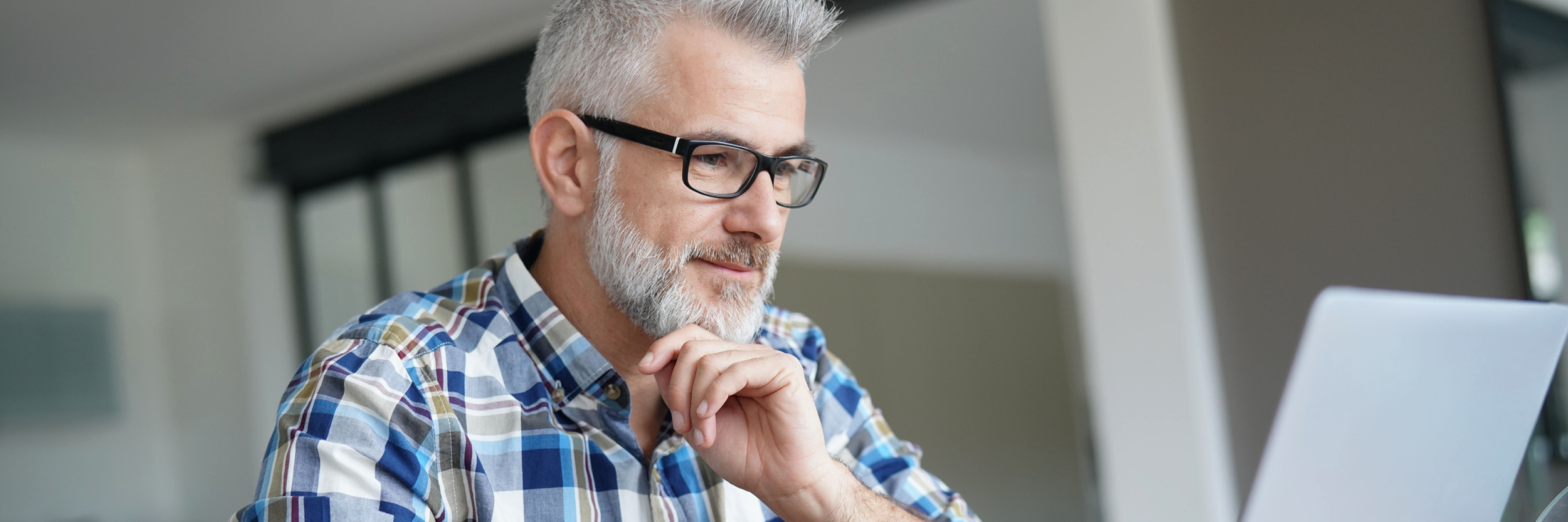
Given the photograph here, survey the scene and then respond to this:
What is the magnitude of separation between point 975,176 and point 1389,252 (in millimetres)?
5099

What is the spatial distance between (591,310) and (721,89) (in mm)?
313

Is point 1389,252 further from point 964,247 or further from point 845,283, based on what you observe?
point 964,247

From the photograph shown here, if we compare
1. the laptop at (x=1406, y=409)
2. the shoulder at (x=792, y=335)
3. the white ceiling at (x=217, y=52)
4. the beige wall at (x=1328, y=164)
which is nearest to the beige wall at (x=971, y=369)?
the white ceiling at (x=217, y=52)

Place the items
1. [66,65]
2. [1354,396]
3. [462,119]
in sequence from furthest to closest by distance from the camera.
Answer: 1. [462,119]
2. [66,65]
3. [1354,396]

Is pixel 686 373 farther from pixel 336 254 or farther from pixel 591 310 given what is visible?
pixel 336 254

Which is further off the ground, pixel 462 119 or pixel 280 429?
pixel 462 119

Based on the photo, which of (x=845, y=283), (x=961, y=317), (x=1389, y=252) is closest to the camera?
(x=1389, y=252)

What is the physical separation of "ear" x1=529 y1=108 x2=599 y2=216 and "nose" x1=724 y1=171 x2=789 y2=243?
0.20 meters

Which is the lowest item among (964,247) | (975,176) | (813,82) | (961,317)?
(961,317)

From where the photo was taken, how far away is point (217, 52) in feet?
14.1

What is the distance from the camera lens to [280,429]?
3.20 ft

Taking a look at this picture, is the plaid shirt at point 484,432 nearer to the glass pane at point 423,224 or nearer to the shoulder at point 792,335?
the shoulder at point 792,335

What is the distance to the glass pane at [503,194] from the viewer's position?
4715 mm

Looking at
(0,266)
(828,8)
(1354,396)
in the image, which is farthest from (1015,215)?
(1354,396)
